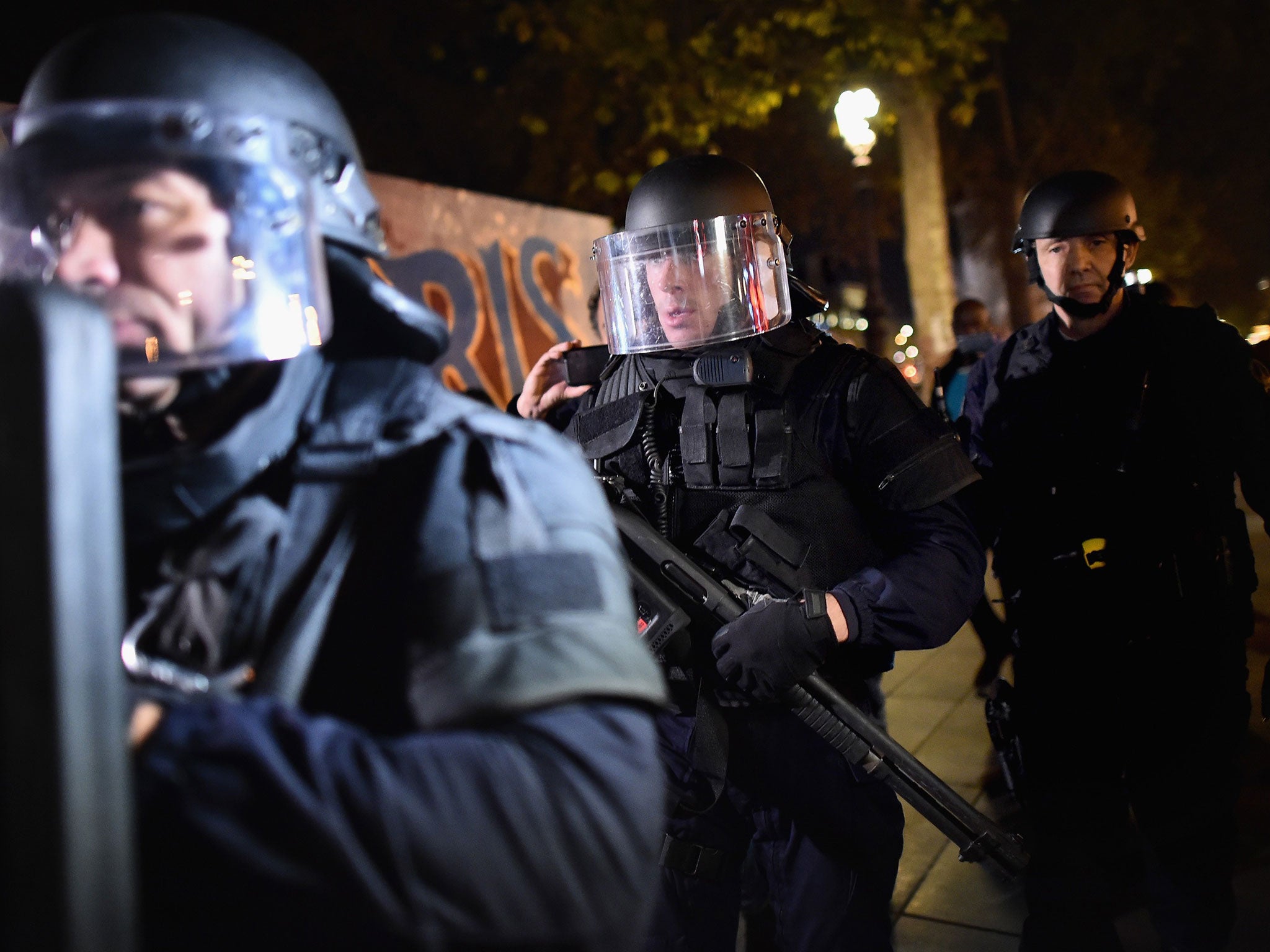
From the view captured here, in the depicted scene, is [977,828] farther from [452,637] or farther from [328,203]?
[328,203]

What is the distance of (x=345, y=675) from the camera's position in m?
0.90

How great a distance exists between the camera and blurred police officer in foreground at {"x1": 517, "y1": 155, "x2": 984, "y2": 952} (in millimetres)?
1957

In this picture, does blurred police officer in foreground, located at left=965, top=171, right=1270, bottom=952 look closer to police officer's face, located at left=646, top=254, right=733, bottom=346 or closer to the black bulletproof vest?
the black bulletproof vest

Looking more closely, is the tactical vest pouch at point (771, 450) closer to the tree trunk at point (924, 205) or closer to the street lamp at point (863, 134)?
the street lamp at point (863, 134)

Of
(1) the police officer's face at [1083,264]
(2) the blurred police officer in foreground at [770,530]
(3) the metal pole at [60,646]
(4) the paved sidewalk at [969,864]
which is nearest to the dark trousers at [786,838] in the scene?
(2) the blurred police officer in foreground at [770,530]

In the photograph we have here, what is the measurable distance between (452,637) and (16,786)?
328mm

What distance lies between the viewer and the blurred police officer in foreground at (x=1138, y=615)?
8.07 feet

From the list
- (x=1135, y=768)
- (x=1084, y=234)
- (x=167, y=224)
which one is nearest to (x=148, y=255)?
(x=167, y=224)

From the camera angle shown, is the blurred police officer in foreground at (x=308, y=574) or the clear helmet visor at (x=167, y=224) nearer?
the blurred police officer in foreground at (x=308, y=574)

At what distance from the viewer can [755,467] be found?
81.9 inches

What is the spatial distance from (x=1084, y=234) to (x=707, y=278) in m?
1.39

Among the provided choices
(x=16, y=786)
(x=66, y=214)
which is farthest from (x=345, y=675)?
(x=66, y=214)

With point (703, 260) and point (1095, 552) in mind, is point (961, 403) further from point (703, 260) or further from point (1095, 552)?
point (703, 260)

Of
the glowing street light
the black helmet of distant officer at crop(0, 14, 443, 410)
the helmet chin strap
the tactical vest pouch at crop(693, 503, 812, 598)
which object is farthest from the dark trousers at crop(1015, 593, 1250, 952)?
the glowing street light
